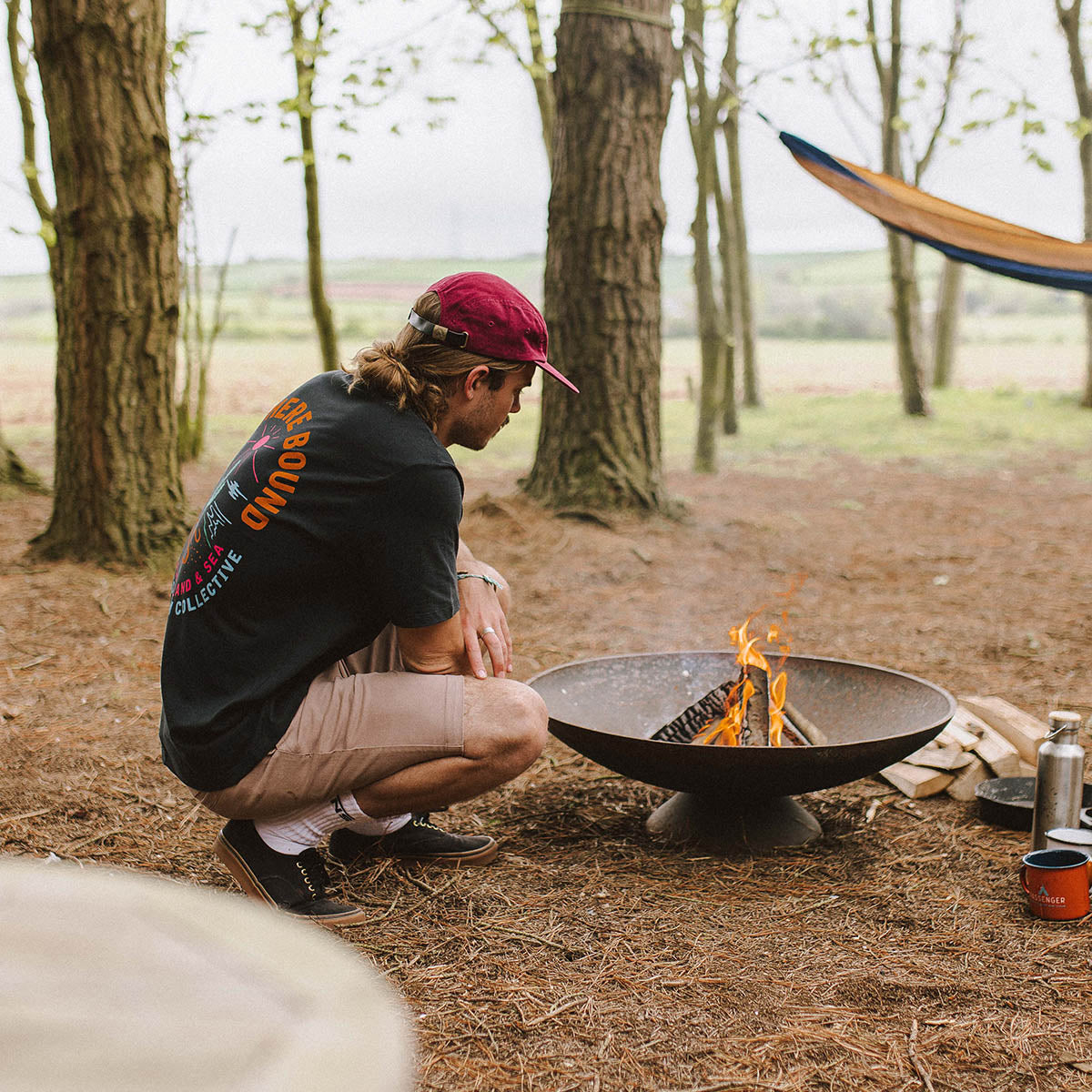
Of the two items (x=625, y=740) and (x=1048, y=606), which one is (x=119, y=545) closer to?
(x=625, y=740)

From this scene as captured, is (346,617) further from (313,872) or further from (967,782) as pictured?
(967,782)

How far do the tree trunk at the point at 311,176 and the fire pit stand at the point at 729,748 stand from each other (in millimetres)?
5765

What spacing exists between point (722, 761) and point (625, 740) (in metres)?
0.22

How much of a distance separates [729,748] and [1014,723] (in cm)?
134

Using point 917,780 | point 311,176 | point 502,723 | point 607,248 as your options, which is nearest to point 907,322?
point 311,176

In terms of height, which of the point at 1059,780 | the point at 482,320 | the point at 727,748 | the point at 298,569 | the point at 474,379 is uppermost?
the point at 482,320

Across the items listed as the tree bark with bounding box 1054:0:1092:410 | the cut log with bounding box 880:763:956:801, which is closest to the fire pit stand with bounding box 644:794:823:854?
the cut log with bounding box 880:763:956:801

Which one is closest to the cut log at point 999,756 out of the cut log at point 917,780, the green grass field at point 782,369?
the cut log at point 917,780

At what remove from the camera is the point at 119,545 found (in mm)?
4934

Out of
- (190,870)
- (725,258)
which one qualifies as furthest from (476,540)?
(725,258)

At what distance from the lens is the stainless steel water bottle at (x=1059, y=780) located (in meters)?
2.57

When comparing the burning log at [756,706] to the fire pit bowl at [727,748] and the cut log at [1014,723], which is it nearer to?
the fire pit bowl at [727,748]

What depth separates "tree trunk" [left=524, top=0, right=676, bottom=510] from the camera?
5.99 metres

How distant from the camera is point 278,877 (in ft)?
7.63
